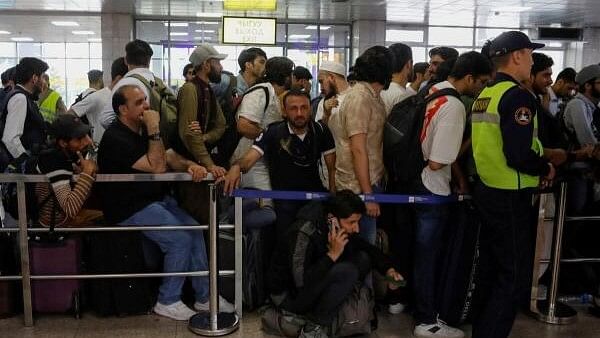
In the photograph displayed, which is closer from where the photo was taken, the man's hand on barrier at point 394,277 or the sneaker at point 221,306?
the man's hand on barrier at point 394,277

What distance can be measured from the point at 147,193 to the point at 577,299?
3.03 m

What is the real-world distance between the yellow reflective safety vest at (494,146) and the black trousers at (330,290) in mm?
857

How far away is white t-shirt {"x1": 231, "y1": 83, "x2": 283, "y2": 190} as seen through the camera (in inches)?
143

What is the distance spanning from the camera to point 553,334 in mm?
3428

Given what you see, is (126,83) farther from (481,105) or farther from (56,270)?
(481,105)

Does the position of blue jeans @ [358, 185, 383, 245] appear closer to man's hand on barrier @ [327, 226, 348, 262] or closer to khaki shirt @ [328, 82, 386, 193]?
khaki shirt @ [328, 82, 386, 193]

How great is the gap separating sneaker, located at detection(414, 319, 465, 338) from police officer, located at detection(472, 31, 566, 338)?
0.35m

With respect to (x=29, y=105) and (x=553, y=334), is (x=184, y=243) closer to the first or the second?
(x=29, y=105)


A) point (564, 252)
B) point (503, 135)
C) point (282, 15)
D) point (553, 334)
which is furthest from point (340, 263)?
point (282, 15)

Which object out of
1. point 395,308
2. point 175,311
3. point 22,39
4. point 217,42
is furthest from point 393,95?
Answer: point 22,39

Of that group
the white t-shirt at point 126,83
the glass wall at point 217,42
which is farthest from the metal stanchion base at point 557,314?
the glass wall at point 217,42

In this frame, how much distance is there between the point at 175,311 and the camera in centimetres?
350

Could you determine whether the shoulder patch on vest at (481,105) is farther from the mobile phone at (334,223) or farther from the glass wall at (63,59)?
the glass wall at (63,59)

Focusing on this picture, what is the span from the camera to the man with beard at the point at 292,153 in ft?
11.3
